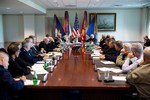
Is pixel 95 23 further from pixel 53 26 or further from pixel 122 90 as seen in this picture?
pixel 122 90

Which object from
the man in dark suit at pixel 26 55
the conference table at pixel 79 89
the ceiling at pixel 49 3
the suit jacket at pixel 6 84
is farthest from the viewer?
the ceiling at pixel 49 3

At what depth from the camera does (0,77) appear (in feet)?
6.70

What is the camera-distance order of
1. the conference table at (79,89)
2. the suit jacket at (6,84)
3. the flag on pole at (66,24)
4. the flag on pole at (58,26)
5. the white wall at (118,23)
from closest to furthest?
the suit jacket at (6,84) < the conference table at (79,89) < the flag on pole at (66,24) < the flag on pole at (58,26) < the white wall at (118,23)

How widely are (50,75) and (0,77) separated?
0.91m

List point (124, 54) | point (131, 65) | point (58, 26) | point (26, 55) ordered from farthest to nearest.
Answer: point (58, 26) < point (26, 55) < point (124, 54) < point (131, 65)

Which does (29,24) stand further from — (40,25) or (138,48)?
(138,48)

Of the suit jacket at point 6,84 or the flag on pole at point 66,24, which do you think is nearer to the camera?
the suit jacket at point 6,84

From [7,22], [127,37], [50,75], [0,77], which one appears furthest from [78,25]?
[0,77]

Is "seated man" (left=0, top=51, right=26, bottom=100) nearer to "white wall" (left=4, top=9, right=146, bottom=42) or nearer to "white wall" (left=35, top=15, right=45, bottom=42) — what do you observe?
"white wall" (left=4, top=9, right=146, bottom=42)

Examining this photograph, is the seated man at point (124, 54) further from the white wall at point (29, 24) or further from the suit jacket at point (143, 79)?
the white wall at point (29, 24)

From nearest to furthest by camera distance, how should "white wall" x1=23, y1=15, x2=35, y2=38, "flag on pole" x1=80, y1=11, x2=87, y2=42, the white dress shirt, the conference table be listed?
the conference table < the white dress shirt < "flag on pole" x1=80, y1=11, x2=87, y2=42 < "white wall" x1=23, y1=15, x2=35, y2=38

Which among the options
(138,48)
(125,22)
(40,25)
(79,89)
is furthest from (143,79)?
(40,25)

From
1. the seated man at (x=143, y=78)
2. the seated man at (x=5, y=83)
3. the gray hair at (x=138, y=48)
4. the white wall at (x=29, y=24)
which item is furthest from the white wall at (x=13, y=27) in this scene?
the seated man at (x=143, y=78)

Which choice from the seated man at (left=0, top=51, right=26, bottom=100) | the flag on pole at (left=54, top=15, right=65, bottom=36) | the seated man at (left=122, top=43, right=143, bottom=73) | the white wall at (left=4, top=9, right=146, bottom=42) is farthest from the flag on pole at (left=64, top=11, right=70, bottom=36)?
the seated man at (left=0, top=51, right=26, bottom=100)
